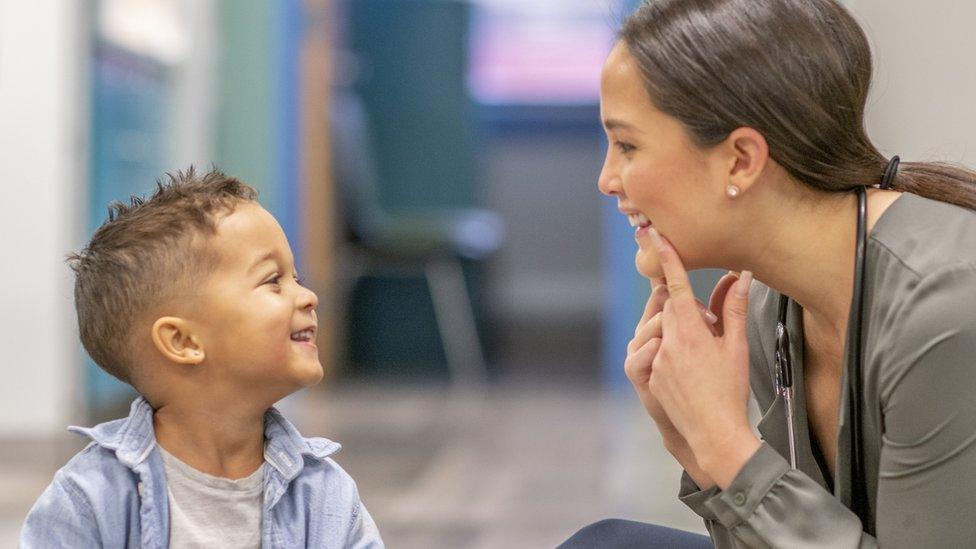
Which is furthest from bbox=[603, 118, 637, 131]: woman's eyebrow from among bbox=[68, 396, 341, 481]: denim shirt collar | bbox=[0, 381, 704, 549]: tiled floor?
bbox=[0, 381, 704, 549]: tiled floor

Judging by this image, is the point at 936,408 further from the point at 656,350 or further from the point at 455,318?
the point at 455,318

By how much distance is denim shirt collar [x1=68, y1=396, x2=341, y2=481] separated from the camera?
4.03 ft

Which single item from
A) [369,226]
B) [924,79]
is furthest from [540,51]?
Result: [924,79]

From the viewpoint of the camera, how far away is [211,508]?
1257 millimetres

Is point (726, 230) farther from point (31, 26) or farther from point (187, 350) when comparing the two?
point (31, 26)

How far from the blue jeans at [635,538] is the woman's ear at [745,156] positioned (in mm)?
405

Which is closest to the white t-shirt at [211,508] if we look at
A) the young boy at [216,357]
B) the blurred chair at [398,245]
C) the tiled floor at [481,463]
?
the young boy at [216,357]

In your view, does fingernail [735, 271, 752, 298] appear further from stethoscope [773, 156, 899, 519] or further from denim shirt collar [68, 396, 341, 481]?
denim shirt collar [68, 396, 341, 481]

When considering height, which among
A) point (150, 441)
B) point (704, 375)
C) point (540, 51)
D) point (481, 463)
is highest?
point (540, 51)

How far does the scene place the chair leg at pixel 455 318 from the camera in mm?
5980

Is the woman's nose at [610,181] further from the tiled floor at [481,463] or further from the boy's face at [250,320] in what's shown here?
the tiled floor at [481,463]

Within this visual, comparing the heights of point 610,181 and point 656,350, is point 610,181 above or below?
above

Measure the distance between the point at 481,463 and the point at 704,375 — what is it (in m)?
2.75

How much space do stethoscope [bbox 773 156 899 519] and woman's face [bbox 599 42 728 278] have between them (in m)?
0.14
